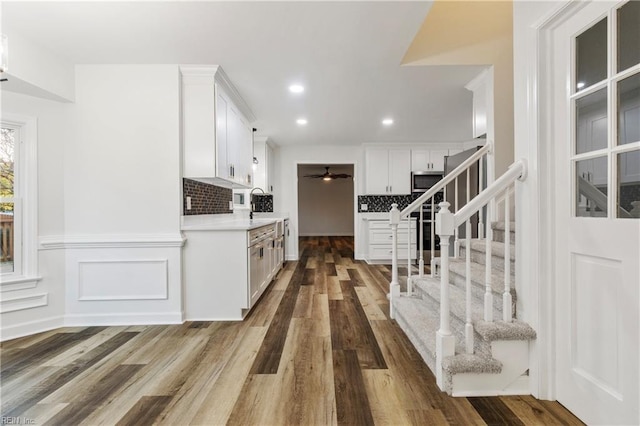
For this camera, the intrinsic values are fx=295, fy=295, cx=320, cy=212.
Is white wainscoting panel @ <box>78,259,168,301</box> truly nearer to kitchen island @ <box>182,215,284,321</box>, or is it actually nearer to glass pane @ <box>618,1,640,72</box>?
kitchen island @ <box>182,215,284,321</box>

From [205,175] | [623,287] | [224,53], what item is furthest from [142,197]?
[623,287]

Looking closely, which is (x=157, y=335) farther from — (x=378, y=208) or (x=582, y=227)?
(x=378, y=208)

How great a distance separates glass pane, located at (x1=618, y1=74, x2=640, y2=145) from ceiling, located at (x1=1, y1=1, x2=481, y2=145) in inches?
46.7

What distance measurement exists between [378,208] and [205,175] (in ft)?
13.7

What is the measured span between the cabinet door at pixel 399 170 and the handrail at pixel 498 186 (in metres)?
4.31

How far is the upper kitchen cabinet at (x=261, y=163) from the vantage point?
5.34 m

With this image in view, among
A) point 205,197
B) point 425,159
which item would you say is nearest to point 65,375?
point 205,197

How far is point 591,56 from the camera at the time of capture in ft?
4.51

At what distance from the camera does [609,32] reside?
1284mm

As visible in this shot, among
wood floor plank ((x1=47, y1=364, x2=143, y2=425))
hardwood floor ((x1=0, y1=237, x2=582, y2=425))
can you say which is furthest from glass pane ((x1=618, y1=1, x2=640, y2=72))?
wood floor plank ((x1=47, y1=364, x2=143, y2=425))

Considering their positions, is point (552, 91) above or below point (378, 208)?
above

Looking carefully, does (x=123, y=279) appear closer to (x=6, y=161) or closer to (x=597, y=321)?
(x=6, y=161)

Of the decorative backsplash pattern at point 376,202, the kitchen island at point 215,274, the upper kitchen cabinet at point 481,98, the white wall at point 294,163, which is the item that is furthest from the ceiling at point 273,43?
the decorative backsplash pattern at point 376,202

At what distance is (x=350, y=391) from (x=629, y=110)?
1853 mm
